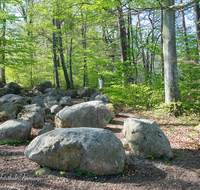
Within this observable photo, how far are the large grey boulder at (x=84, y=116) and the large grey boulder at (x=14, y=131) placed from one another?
Result: 48.3 inches

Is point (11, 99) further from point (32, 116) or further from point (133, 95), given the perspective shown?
point (133, 95)

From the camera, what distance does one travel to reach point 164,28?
661 centimetres

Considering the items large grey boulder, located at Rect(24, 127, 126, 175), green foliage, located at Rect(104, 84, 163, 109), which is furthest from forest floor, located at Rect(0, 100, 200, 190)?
green foliage, located at Rect(104, 84, 163, 109)

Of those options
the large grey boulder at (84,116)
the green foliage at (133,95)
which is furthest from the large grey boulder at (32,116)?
the green foliage at (133,95)

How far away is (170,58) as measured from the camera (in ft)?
21.5

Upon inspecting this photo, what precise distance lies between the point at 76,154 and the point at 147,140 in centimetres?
172

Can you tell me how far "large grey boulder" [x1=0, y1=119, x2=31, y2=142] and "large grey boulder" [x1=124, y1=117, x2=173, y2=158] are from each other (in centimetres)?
295

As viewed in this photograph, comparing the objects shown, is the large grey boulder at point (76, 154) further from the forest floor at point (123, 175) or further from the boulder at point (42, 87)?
the boulder at point (42, 87)

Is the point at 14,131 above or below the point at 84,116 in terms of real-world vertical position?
below

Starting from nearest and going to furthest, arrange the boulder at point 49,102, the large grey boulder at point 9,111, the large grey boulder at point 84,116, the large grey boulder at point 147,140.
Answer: the large grey boulder at point 147,140 → the large grey boulder at point 84,116 → the large grey boulder at point 9,111 → the boulder at point 49,102

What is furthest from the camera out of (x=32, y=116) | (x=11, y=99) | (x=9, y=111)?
(x=11, y=99)

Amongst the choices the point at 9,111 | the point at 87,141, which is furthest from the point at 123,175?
the point at 9,111

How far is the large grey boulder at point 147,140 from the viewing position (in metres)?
3.59

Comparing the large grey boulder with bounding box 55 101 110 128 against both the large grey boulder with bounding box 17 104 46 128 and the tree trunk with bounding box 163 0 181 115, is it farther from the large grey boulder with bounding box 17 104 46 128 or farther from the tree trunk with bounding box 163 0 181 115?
A: the tree trunk with bounding box 163 0 181 115
